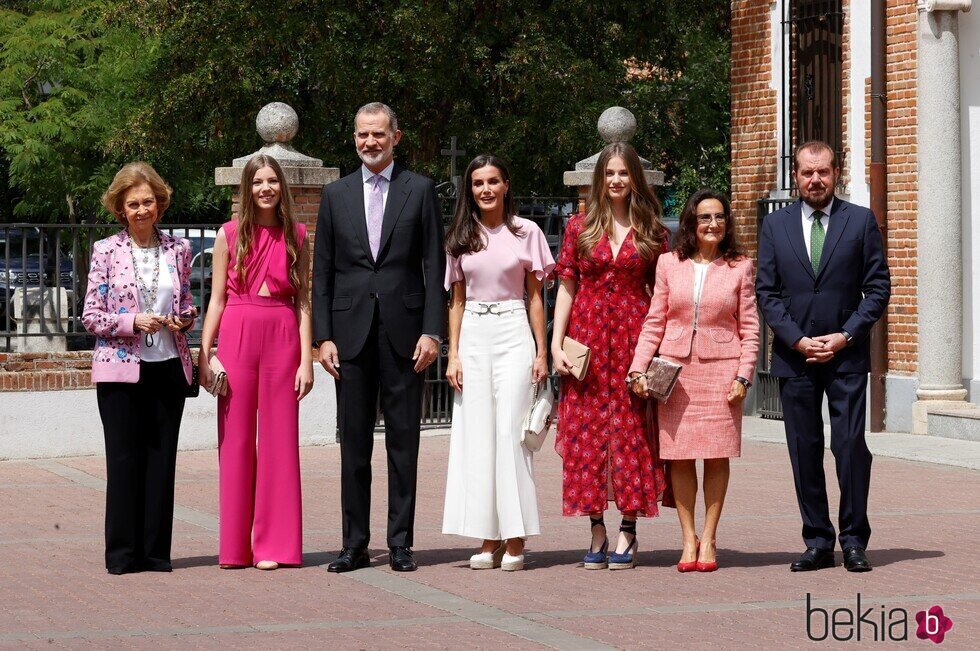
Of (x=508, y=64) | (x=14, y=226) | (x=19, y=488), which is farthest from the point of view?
(x=508, y=64)

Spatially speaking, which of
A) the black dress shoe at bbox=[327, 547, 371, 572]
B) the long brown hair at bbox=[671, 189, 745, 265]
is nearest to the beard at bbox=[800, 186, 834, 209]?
the long brown hair at bbox=[671, 189, 745, 265]

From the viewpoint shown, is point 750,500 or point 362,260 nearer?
point 362,260

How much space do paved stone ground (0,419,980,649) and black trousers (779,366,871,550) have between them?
9.6 inches

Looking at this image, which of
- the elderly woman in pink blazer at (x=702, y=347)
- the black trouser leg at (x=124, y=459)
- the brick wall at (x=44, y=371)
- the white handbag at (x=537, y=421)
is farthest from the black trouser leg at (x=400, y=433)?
the brick wall at (x=44, y=371)

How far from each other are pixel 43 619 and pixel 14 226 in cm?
649

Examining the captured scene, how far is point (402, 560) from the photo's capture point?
795 centimetres

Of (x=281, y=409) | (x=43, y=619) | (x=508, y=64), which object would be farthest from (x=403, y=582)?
(x=508, y=64)

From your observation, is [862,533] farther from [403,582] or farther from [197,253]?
[197,253]

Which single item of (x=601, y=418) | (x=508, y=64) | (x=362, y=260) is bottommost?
(x=601, y=418)

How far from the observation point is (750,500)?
35.0 feet

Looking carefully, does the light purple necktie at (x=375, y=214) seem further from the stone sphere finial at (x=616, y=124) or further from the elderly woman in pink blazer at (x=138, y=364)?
the stone sphere finial at (x=616, y=124)

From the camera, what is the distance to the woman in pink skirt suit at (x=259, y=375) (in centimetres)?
808

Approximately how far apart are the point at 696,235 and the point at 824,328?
2.47 ft

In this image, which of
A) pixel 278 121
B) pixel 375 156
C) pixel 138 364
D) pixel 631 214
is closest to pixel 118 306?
pixel 138 364
